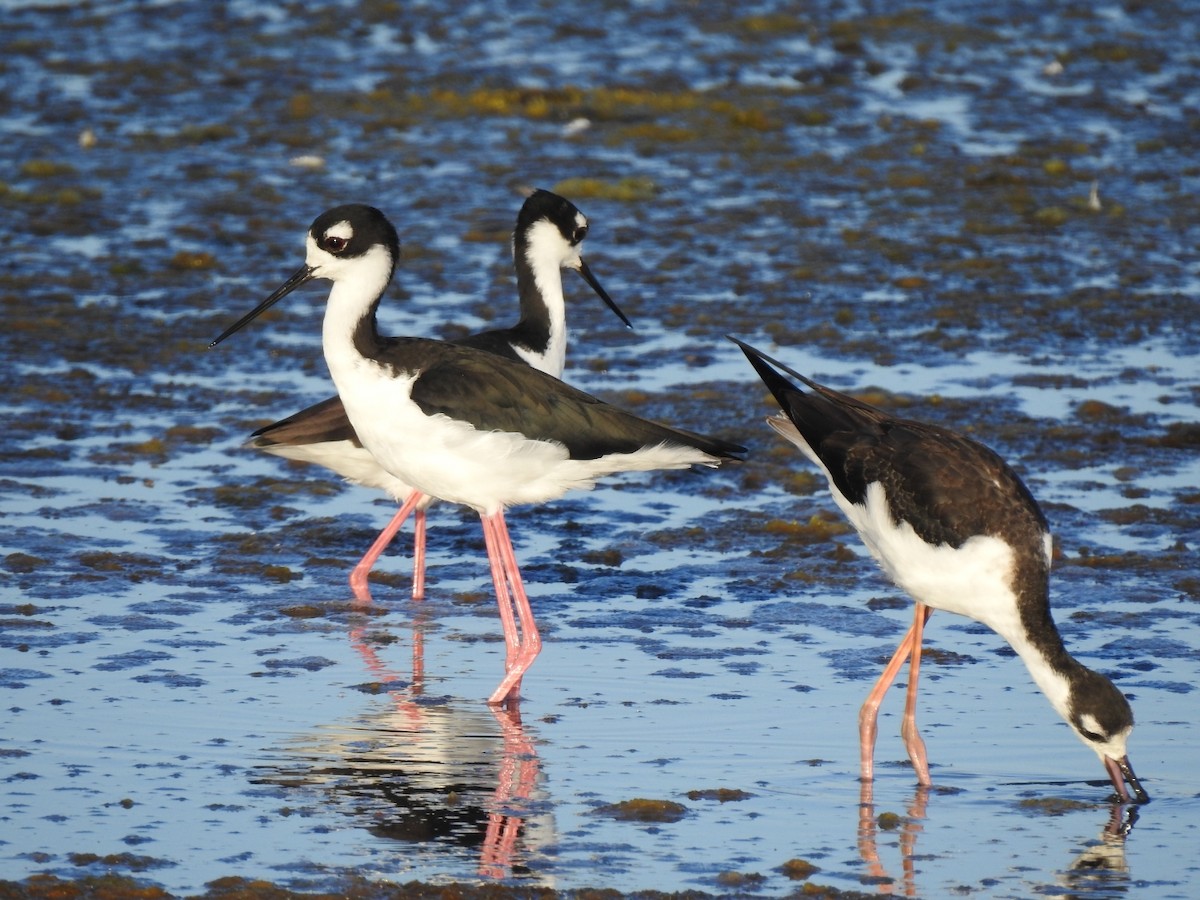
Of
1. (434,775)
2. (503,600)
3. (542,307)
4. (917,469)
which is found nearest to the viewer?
(434,775)

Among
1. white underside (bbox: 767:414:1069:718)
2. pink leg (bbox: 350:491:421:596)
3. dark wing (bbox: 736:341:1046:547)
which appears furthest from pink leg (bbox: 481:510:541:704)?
white underside (bbox: 767:414:1069:718)

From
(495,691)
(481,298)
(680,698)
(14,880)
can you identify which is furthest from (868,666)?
(481,298)

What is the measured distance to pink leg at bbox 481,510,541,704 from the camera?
19.1 feet

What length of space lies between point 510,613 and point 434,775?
93 centimetres

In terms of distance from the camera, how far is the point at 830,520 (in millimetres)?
7340

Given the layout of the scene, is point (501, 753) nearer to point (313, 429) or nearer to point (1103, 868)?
point (1103, 868)

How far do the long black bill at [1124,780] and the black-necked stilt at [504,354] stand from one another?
257 cm

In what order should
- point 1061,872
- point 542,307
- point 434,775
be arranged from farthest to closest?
point 542,307, point 434,775, point 1061,872

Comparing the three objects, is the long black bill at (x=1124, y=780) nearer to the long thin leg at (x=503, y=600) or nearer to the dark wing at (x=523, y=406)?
the dark wing at (x=523, y=406)

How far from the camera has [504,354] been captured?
6.98 meters

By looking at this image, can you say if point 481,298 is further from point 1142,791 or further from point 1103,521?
point 1142,791

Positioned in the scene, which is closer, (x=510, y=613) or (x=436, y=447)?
(x=436, y=447)

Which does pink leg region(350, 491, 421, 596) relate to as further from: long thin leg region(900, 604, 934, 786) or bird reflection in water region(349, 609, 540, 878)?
long thin leg region(900, 604, 934, 786)

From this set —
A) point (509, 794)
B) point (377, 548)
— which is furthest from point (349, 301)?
point (509, 794)
